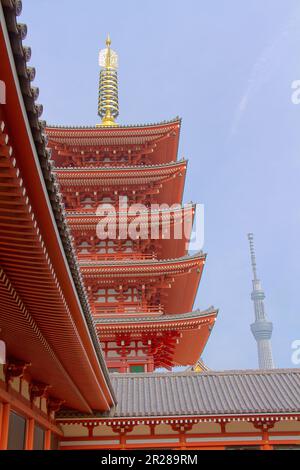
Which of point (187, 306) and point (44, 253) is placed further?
point (187, 306)

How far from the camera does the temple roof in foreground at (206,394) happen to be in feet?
47.0

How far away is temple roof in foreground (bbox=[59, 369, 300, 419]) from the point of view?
564 inches

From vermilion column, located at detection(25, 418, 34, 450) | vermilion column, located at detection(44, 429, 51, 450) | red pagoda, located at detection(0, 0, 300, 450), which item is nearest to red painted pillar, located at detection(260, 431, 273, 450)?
red pagoda, located at detection(0, 0, 300, 450)

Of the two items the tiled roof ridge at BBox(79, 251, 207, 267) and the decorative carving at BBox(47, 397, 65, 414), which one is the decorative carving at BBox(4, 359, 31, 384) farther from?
the tiled roof ridge at BBox(79, 251, 207, 267)

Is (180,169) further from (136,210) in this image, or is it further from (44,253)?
(44,253)

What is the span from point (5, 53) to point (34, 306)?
14.2ft

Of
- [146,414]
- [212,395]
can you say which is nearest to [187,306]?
[212,395]

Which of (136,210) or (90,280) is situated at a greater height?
(136,210)

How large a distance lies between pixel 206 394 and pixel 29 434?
6.65 metres

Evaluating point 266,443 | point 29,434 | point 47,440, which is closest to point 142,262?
point 266,443

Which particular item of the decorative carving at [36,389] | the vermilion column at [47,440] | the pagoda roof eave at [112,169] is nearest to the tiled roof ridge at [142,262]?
the pagoda roof eave at [112,169]

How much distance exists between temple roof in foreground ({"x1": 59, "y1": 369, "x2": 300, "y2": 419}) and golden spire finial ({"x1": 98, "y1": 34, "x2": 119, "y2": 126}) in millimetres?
16868

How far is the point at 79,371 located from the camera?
1027 centimetres
